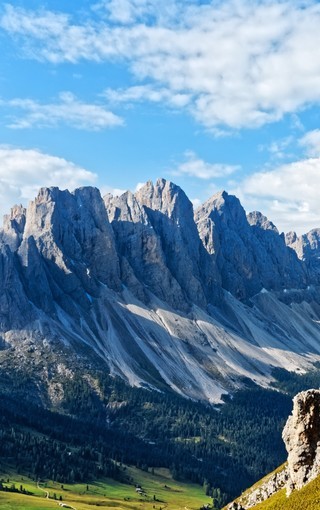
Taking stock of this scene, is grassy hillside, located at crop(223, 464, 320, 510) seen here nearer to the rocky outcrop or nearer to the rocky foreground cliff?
the rocky foreground cliff

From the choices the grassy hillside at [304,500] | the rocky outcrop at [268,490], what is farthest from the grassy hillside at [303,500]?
the rocky outcrop at [268,490]

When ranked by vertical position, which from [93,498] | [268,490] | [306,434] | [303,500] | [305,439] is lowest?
[93,498]

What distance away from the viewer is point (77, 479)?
643 feet

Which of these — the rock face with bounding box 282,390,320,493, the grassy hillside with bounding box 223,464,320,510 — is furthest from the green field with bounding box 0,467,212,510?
the rock face with bounding box 282,390,320,493

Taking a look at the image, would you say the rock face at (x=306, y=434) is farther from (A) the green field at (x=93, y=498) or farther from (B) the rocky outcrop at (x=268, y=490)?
(A) the green field at (x=93, y=498)

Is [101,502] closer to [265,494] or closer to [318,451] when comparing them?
[265,494]

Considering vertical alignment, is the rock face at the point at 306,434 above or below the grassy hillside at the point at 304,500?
above

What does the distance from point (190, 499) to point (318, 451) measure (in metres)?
161

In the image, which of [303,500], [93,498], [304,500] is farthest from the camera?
[93,498]

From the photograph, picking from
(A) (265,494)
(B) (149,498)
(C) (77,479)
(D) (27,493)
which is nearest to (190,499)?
(B) (149,498)

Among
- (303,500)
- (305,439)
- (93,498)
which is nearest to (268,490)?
(305,439)

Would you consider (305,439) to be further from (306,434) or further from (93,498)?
(93,498)

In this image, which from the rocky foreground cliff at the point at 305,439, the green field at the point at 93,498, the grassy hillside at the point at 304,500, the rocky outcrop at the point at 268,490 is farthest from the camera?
the green field at the point at 93,498

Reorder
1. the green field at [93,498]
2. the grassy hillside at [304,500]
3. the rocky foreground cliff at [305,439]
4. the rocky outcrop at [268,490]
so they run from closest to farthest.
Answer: the grassy hillside at [304,500], the rocky foreground cliff at [305,439], the rocky outcrop at [268,490], the green field at [93,498]
